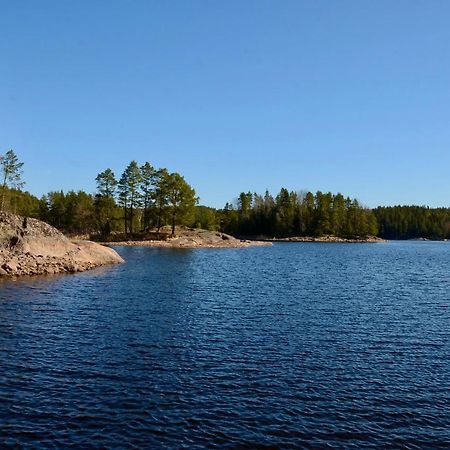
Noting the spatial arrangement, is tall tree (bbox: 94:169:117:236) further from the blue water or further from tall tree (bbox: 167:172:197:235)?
the blue water

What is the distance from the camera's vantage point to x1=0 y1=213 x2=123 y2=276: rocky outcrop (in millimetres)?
52625

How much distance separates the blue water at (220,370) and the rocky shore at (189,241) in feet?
258

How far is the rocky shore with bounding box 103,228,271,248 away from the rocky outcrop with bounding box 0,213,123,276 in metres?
56.8

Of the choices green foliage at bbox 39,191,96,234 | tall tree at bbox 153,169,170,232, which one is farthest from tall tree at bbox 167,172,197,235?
green foliage at bbox 39,191,96,234

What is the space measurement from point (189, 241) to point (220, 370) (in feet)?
344

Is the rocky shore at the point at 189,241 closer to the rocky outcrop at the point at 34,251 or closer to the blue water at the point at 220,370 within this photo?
the rocky outcrop at the point at 34,251

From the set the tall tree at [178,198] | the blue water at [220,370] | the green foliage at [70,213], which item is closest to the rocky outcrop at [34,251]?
the blue water at [220,370]

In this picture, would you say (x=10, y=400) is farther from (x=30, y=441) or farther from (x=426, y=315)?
(x=426, y=315)

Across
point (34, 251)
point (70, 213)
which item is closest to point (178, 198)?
point (70, 213)

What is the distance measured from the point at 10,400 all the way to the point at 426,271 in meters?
65.5

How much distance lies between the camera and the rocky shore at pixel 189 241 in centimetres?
12089

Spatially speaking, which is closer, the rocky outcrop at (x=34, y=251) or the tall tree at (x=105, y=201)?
the rocky outcrop at (x=34, y=251)

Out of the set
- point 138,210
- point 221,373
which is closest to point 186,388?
point 221,373

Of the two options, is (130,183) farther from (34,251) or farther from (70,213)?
(34,251)
